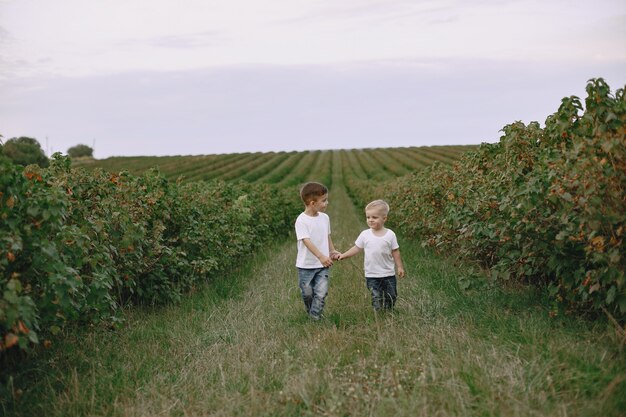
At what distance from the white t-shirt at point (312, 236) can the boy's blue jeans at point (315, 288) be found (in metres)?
0.09

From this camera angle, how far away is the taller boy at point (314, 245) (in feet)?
17.9

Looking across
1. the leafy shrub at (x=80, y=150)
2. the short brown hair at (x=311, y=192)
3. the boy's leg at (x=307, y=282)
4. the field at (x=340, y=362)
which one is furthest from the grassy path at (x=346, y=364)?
the leafy shrub at (x=80, y=150)

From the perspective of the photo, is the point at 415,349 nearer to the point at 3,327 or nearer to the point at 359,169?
the point at 3,327

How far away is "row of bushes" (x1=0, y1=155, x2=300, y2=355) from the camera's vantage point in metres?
3.65

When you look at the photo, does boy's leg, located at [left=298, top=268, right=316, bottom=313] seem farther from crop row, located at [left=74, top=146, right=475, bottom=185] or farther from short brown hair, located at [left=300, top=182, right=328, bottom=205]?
crop row, located at [left=74, top=146, right=475, bottom=185]

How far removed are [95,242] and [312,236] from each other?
204 cm

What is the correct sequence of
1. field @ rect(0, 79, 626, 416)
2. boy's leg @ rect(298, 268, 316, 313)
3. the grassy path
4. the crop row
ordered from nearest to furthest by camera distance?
the grassy path → field @ rect(0, 79, 626, 416) → boy's leg @ rect(298, 268, 316, 313) → the crop row

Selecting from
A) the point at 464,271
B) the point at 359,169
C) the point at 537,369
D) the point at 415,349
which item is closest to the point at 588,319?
the point at 537,369

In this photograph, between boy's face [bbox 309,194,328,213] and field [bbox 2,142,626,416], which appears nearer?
field [bbox 2,142,626,416]

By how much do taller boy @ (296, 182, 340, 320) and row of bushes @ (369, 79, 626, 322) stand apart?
147 cm

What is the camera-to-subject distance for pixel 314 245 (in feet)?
→ 17.9

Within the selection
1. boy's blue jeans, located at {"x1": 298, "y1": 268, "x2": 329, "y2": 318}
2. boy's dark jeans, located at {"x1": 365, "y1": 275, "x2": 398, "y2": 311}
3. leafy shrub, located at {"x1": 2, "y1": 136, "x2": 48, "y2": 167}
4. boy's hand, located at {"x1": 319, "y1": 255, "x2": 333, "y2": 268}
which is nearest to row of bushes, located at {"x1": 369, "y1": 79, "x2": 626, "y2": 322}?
boy's dark jeans, located at {"x1": 365, "y1": 275, "x2": 398, "y2": 311}

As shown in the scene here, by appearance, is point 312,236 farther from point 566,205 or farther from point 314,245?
point 566,205

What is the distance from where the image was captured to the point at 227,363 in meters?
4.46
